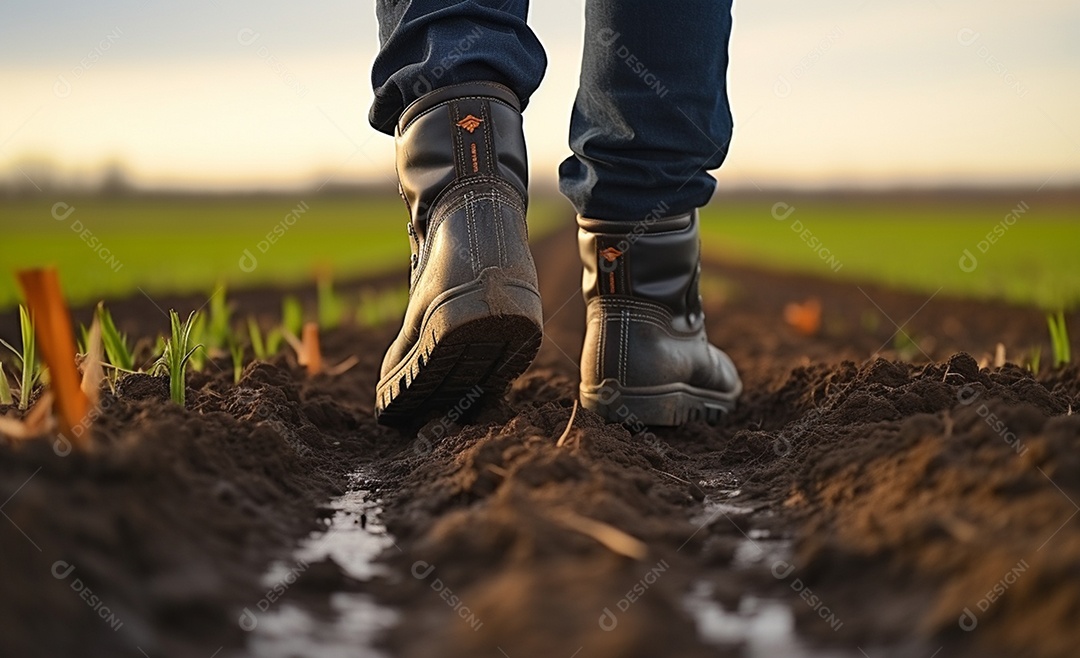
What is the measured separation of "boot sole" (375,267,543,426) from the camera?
5.79 feet

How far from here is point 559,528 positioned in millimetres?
1188

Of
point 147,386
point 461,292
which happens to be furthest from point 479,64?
point 147,386

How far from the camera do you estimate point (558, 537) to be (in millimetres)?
1169

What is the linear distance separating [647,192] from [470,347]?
598 millimetres

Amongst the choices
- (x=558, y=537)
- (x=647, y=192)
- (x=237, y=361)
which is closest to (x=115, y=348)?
(x=237, y=361)

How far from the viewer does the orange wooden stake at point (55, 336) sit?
4.25 ft

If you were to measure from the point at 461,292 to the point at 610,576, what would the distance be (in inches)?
33.1

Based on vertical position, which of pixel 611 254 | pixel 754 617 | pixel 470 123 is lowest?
pixel 754 617

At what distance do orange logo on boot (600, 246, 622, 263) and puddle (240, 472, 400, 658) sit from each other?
967mm

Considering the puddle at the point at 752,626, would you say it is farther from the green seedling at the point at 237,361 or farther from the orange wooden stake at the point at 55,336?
the green seedling at the point at 237,361

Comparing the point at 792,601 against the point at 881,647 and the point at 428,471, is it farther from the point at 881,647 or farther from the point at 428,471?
the point at 428,471

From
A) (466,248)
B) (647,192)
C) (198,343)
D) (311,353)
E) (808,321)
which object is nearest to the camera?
(466,248)

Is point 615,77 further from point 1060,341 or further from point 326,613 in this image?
point 1060,341

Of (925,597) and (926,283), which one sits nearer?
(925,597)
